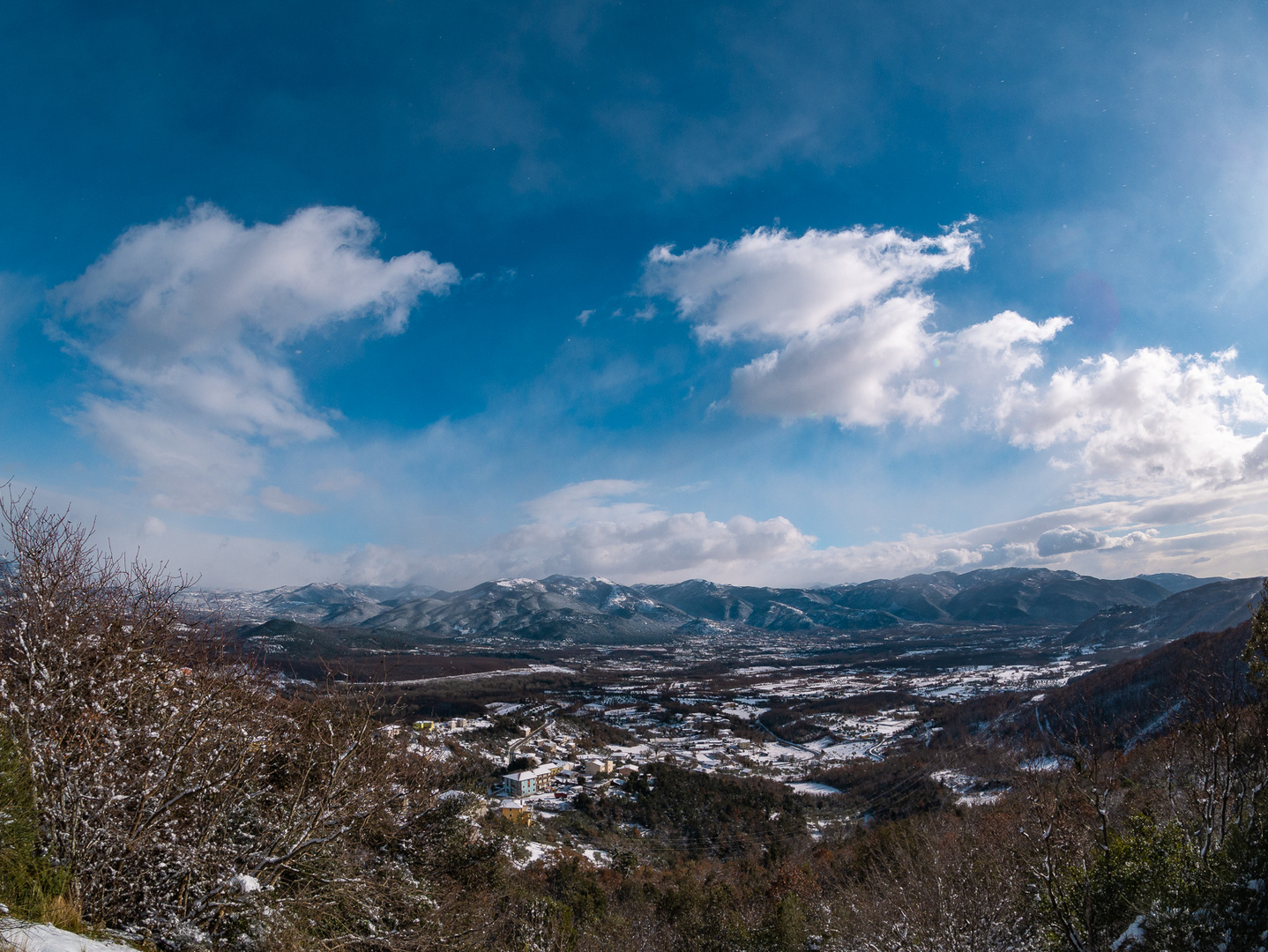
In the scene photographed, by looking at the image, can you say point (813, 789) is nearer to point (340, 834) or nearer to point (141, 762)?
point (340, 834)

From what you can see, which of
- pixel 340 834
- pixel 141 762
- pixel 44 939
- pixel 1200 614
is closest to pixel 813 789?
pixel 340 834

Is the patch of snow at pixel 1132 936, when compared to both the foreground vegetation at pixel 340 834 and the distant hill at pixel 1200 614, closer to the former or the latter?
the foreground vegetation at pixel 340 834

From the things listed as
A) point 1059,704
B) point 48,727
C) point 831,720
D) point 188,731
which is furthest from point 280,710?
point 831,720

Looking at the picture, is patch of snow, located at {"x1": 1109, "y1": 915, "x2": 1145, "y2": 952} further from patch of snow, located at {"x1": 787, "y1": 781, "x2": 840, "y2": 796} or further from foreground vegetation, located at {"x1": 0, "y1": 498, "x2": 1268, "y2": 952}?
patch of snow, located at {"x1": 787, "y1": 781, "x2": 840, "y2": 796}

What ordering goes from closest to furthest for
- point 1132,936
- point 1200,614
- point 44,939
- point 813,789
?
1. point 44,939
2. point 1132,936
3. point 813,789
4. point 1200,614

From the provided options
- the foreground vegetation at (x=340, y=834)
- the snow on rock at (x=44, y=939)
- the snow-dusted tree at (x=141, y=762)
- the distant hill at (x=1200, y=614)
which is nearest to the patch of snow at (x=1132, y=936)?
the foreground vegetation at (x=340, y=834)

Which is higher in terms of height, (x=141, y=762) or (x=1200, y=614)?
(x=141, y=762)

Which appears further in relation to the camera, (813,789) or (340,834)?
(813,789)
